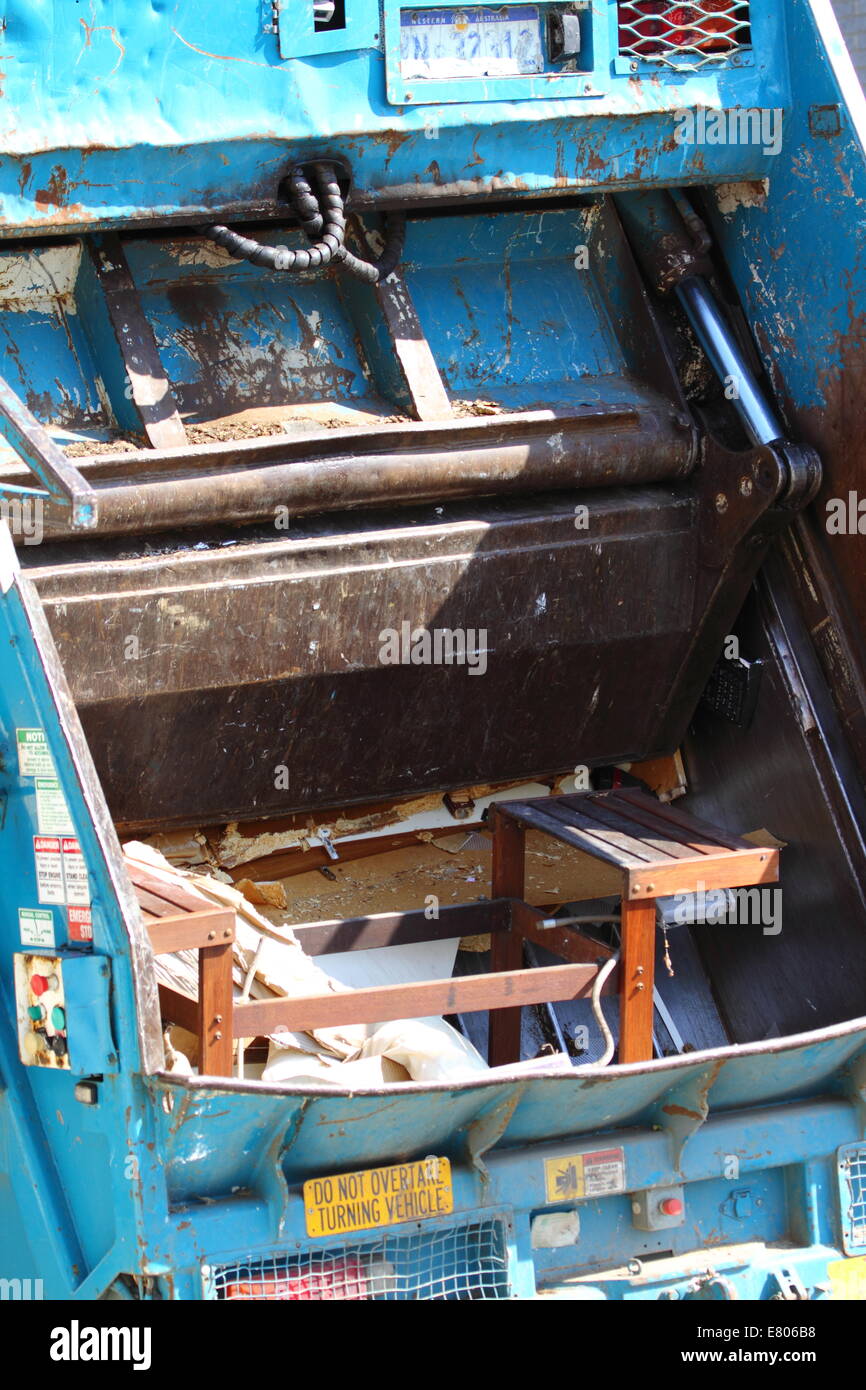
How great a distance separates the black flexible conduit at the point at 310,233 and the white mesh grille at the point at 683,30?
2.27ft

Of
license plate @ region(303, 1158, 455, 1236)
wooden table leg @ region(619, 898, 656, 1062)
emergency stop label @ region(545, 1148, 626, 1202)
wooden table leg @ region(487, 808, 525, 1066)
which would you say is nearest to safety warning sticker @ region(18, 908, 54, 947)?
license plate @ region(303, 1158, 455, 1236)

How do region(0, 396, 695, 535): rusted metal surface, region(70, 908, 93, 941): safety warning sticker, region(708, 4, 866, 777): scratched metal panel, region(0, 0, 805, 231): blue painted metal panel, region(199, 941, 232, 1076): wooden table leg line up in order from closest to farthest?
region(70, 908, 93, 941): safety warning sticker
region(199, 941, 232, 1076): wooden table leg
region(0, 0, 805, 231): blue painted metal panel
region(0, 396, 695, 535): rusted metal surface
region(708, 4, 866, 777): scratched metal panel

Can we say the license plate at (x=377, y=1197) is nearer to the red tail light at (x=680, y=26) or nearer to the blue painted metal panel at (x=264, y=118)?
the blue painted metal panel at (x=264, y=118)

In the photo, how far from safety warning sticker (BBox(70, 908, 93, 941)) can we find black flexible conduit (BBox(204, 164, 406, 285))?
4.45ft

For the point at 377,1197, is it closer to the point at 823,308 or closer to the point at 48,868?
the point at 48,868

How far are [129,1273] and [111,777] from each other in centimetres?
109

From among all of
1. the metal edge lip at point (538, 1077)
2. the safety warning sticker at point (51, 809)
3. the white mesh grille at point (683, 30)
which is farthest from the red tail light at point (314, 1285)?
the white mesh grille at point (683, 30)

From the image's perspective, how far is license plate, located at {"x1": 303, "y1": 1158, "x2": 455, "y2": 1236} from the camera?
2.91 m

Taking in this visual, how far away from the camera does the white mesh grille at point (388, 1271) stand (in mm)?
2891

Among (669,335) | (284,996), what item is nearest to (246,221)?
(669,335)

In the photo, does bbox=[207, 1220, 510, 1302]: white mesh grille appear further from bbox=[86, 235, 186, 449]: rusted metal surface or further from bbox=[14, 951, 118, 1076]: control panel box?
bbox=[86, 235, 186, 449]: rusted metal surface

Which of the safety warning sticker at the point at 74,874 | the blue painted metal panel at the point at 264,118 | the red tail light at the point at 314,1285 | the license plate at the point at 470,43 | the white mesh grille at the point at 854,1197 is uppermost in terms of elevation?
the license plate at the point at 470,43

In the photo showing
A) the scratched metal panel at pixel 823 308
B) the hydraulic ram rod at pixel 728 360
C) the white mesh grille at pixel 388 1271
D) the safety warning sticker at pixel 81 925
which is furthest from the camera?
the hydraulic ram rod at pixel 728 360
